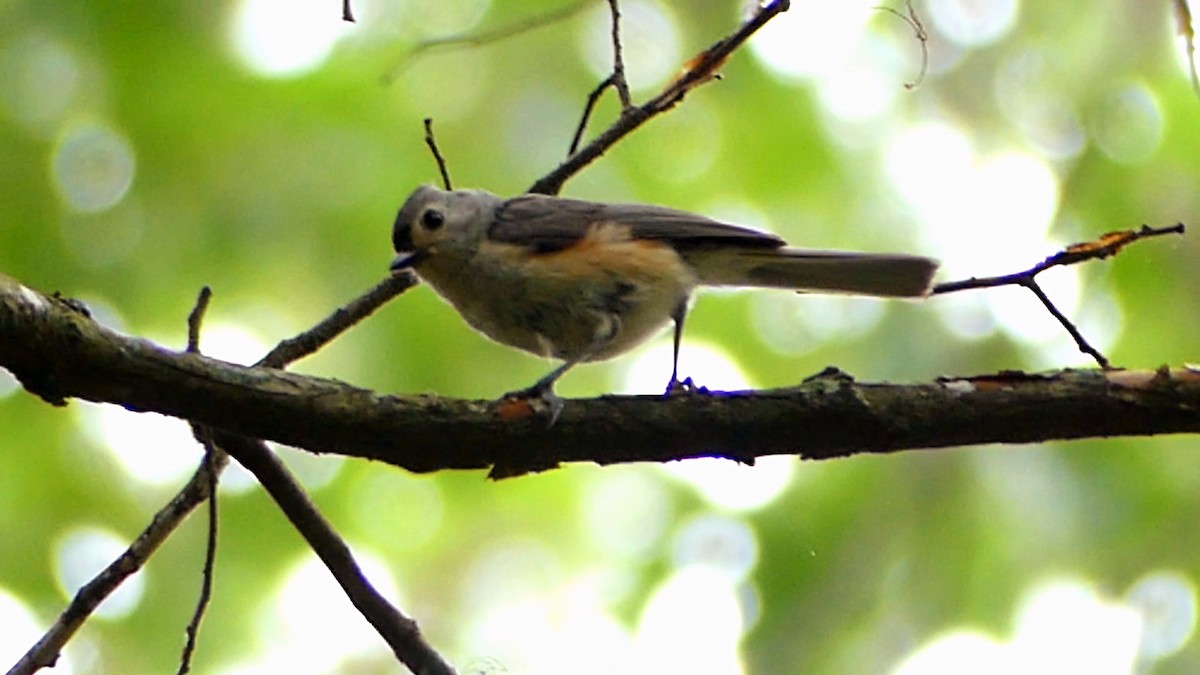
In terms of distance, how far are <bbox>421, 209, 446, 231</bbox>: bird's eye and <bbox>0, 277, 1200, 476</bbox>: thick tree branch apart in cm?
133

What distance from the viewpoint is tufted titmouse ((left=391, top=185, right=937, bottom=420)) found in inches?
140

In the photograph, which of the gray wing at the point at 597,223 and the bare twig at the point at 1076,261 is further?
the gray wing at the point at 597,223

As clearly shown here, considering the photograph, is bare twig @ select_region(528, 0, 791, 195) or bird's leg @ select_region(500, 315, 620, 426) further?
bare twig @ select_region(528, 0, 791, 195)

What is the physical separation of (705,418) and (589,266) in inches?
45.9

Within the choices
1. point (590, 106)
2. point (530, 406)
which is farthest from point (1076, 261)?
point (590, 106)

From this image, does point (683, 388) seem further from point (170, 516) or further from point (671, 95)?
point (170, 516)

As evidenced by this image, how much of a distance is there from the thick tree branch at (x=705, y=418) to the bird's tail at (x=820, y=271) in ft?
3.23

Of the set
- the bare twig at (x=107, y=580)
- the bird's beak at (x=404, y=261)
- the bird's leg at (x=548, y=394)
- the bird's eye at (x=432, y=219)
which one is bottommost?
the bare twig at (x=107, y=580)

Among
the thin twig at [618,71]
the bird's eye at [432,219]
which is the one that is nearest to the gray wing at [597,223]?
the bird's eye at [432,219]

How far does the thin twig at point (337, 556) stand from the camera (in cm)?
258

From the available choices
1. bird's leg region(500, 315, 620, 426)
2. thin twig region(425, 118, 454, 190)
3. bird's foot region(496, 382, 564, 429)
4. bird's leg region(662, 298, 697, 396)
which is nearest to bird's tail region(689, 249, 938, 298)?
bird's leg region(662, 298, 697, 396)

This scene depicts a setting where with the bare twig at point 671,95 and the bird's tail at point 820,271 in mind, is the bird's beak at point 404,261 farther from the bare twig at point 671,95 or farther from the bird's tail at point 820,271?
the bird's tail at point 820,271

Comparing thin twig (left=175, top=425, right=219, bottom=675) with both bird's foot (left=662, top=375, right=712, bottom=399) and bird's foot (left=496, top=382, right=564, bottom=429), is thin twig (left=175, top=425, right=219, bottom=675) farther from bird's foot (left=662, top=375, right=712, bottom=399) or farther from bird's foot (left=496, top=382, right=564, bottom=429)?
bird's foot (left=662, top=375, right=712, bottom=399)

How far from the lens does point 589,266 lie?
11.8 feet
